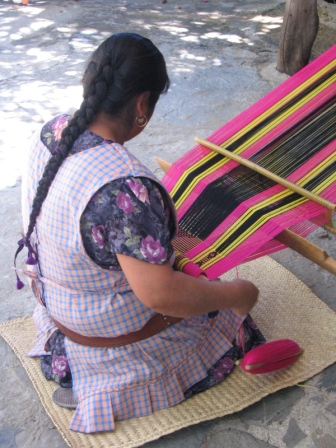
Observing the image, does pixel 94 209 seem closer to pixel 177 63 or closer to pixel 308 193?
pixel 308 193

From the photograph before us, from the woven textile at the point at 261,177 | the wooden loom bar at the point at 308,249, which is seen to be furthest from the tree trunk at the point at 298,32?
the wooden loom bar at the point at 308,249

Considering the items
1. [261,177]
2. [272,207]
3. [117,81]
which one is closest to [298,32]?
[261,177]

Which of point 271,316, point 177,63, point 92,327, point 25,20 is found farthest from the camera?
point 25,20

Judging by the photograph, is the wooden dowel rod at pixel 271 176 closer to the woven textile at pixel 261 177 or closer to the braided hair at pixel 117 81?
the woven textile at pixel 261 177

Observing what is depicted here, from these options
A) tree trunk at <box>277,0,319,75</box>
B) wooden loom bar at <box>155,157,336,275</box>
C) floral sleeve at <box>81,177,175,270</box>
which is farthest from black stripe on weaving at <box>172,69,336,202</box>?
tree trunk at <box>277,0,319,75</box>

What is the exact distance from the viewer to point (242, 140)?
241 cm

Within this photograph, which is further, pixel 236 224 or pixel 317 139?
pixel 317 139

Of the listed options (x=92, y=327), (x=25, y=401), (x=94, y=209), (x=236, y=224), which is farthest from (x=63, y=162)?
(x=25, y=401)

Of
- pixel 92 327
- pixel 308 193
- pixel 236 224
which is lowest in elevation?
pixel 92 327

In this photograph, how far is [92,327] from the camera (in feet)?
6.20

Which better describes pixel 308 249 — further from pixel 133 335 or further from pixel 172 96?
pixel 172 96

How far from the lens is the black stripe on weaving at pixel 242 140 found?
2.30 meters

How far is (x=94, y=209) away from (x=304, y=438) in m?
1.07

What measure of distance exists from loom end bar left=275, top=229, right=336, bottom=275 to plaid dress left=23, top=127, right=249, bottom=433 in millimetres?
341
